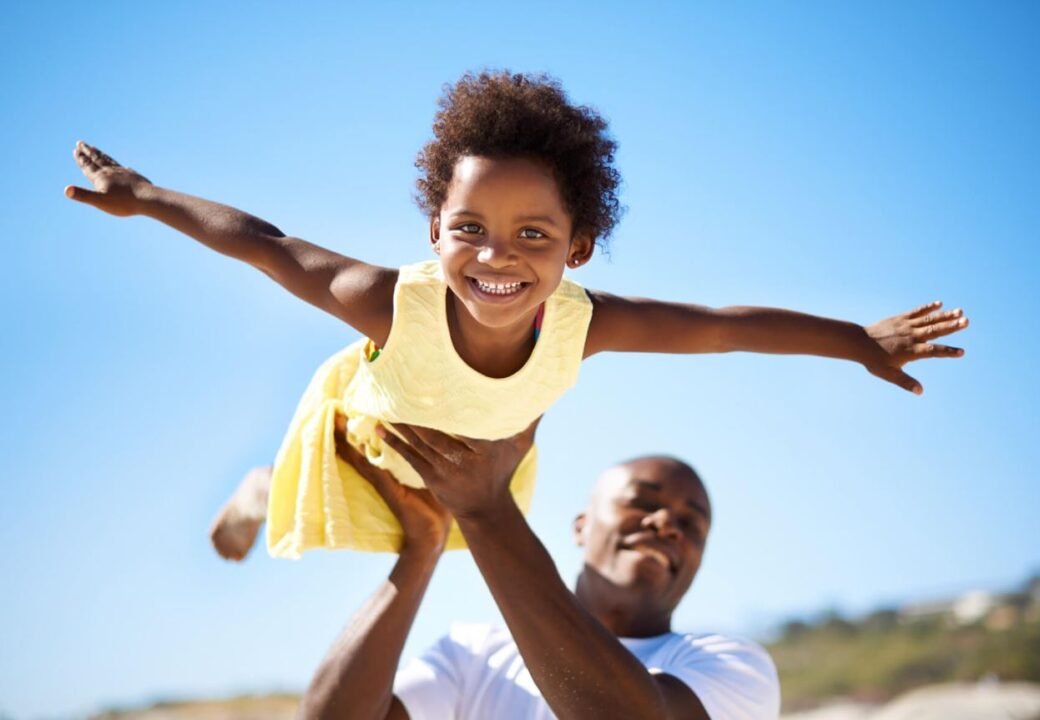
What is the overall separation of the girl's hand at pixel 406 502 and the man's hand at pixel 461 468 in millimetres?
426

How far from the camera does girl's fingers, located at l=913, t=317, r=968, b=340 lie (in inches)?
167

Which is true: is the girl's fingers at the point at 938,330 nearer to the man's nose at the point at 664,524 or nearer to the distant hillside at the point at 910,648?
the man's nose at the point at 664,524

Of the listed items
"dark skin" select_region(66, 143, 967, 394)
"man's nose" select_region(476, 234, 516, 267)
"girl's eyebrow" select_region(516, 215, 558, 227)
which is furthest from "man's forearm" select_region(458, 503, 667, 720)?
"girl's eyebrow" select_region(516, 215, 558, 227)

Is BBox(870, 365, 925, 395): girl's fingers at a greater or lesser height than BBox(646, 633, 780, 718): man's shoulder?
greater

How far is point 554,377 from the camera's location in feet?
13.6

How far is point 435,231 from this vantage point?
4.02 metres

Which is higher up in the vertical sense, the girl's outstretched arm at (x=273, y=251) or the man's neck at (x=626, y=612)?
the girl's outstretched arm at (x=273, y=251)

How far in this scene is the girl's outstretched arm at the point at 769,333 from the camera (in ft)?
13.9

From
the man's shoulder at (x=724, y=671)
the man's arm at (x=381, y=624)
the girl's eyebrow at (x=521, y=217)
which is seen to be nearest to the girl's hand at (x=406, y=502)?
the man's arm at (x=381, y=624)

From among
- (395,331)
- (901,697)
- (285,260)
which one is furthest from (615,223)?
(901,697)

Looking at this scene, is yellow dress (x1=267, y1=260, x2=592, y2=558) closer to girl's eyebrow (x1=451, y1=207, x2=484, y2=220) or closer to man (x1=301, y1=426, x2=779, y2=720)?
man (x1=301, y1=426, x2=779, y2=720)

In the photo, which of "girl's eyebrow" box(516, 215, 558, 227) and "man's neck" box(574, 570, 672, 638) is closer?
"girl's eyebrow" box(516, 215, 558, 227)

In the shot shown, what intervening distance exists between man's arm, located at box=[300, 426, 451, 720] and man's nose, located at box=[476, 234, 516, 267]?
1298 millimetres

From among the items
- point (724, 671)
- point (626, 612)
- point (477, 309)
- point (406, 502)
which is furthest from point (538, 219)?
point (626, 612)
